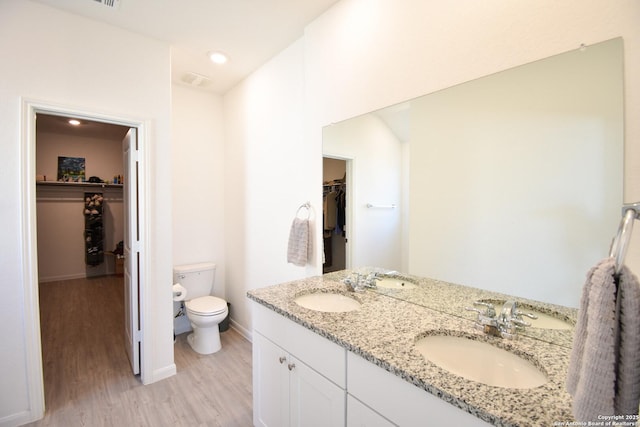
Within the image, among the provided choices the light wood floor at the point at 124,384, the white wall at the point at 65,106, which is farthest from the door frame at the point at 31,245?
the light wood floor at the point at 124,384

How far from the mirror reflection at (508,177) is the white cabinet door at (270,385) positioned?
0.80 meters

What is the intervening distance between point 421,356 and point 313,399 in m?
0.59

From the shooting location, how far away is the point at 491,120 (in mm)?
1256

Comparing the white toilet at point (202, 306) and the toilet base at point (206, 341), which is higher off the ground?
the white toilet at point (202, 306)

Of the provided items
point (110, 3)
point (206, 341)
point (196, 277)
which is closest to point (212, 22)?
point (110, 3)

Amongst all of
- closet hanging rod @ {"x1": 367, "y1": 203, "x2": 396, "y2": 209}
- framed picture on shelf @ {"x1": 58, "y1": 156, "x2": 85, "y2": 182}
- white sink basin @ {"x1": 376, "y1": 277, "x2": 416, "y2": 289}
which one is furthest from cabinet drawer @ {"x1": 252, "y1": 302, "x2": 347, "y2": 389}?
framed picture on shelf @ {"x1": 58, "y1": 156, "x2": 85, "y2": 182}

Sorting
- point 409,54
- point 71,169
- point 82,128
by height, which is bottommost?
point 71,169

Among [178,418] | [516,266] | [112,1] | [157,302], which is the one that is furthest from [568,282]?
[112,1]

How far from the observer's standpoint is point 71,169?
Answer: 5.08 metres

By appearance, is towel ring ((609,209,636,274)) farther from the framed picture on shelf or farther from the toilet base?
the framed picture on shelf

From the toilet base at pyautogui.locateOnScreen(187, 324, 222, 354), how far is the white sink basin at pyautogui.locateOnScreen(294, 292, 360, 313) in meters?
1.52

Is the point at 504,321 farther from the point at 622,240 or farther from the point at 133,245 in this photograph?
the point at 133,245

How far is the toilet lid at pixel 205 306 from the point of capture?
2.60 meters

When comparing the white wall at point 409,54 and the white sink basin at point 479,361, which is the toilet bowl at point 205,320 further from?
the white sink basin at point 479,361
